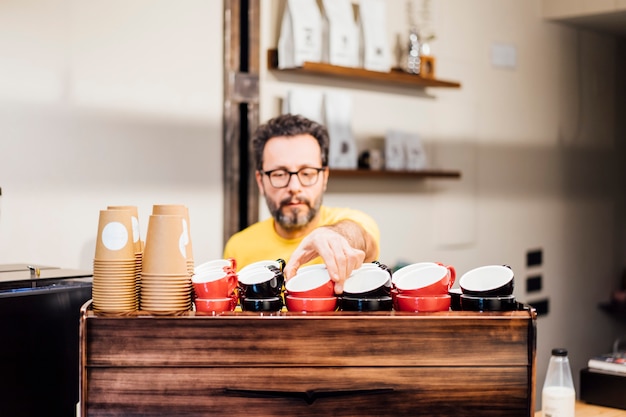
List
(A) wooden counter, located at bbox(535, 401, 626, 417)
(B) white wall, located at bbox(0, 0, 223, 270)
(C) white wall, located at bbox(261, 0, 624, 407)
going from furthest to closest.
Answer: (C) white wall, located at bbox(261, 0, 624, 407) < (B) white wall, located at bbox(0, 0, 223, 270) < (A) wooden counter, located at bbox(535, 401, 626, 417)

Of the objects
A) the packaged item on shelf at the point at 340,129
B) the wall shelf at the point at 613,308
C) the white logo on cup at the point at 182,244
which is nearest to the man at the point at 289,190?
the packaged item on shelf at the point at 340,129

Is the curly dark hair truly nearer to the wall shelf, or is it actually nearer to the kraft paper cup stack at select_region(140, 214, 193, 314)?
the kraft paper cup stack at select_region(140, 214, 193, 314)

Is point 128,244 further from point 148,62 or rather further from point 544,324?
point 544,324

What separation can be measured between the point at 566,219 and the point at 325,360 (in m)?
4.06

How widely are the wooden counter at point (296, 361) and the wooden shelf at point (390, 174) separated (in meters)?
2.12

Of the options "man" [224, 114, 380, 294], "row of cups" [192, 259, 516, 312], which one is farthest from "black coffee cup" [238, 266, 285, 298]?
"man" [224, 114, 380, 294]

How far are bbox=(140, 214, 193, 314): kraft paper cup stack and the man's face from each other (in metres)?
1.17

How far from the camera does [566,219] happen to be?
5.14 meters

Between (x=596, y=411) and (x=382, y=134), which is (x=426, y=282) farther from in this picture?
(x=382, y=134)

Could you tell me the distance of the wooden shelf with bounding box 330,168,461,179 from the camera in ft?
11.7

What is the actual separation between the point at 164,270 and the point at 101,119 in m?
1.50

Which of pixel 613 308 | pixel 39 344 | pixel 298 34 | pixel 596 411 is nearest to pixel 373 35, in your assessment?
pixel 298 34

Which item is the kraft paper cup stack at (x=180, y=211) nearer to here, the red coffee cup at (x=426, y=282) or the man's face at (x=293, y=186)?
the red coffee cup at (x=426, y=282)

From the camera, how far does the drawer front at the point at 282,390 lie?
4.64 ft
